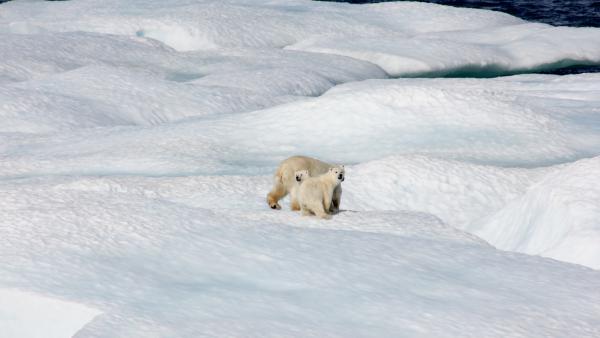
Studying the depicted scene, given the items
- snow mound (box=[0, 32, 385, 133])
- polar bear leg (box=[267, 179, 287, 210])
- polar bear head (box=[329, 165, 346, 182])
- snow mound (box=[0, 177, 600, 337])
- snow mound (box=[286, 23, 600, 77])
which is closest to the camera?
snow mound (box=[0, 177, 600, 337])

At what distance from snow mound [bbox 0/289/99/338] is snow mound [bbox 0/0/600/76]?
1204 centimetres

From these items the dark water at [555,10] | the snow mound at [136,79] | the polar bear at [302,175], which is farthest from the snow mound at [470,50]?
the polar bear at [302,175]

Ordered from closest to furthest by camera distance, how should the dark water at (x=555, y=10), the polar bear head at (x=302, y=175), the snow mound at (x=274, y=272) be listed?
the snow mound at (x=274, y=272) → the polar bear head at (x=302, y=175) → the dark water at (x=555, y=10)

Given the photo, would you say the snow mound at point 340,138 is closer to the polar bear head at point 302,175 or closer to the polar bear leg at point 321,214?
the polar bear head at point 302,175

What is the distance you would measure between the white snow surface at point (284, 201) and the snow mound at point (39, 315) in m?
0.01

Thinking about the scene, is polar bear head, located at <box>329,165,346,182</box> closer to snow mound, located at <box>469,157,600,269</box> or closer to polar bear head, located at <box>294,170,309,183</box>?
polar bear head, located at <box>294,170,309,183</box>

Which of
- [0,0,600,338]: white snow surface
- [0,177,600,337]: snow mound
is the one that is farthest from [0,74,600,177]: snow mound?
[0,177,600,337]: snow mound

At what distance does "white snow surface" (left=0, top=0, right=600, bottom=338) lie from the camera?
486 centimetres

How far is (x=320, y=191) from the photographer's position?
6.30 m

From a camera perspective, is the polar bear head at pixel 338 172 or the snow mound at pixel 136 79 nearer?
the polar bear head at pixel 338 172

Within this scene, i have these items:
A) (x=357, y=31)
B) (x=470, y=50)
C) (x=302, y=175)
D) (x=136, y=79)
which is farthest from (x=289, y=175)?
(x=357, y=31)

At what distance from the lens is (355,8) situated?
20.9 metres

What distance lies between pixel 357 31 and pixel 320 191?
13.0 meters

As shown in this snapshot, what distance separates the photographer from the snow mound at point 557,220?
6.07 m
